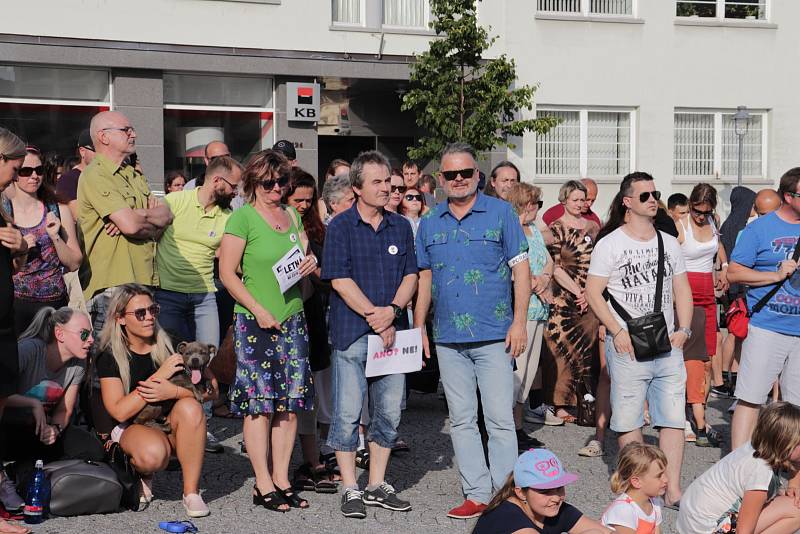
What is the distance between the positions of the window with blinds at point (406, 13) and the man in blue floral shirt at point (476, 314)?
13970 millimetres

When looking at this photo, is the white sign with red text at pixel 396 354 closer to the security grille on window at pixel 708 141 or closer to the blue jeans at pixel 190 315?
the blue jeans at pixel 190 315

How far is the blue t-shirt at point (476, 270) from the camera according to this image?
722 cm

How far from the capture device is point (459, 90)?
19.6m

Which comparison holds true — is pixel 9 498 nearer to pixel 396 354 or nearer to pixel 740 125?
pixel 396 354

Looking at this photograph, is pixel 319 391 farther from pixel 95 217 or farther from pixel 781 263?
pixel 781 263

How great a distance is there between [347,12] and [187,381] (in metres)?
14.3

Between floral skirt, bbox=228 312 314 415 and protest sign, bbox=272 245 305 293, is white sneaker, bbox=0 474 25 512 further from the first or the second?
protest sign, bbox=272 245 305 293

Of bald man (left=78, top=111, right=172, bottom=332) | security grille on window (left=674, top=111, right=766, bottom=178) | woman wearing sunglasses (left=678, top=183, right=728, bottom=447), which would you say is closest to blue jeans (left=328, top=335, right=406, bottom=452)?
bald man (left=78, top=111, right=172, bottom=332)

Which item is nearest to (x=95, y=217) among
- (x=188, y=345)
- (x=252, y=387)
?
(x=188, y=345)

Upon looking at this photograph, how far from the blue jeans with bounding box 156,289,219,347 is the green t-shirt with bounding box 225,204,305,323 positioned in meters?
1.68

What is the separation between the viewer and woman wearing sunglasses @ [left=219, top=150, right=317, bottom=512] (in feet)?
24.0

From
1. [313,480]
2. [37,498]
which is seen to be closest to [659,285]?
[313,480]

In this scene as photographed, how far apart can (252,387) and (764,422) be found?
2.98 metres

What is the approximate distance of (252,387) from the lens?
7.29 metres
